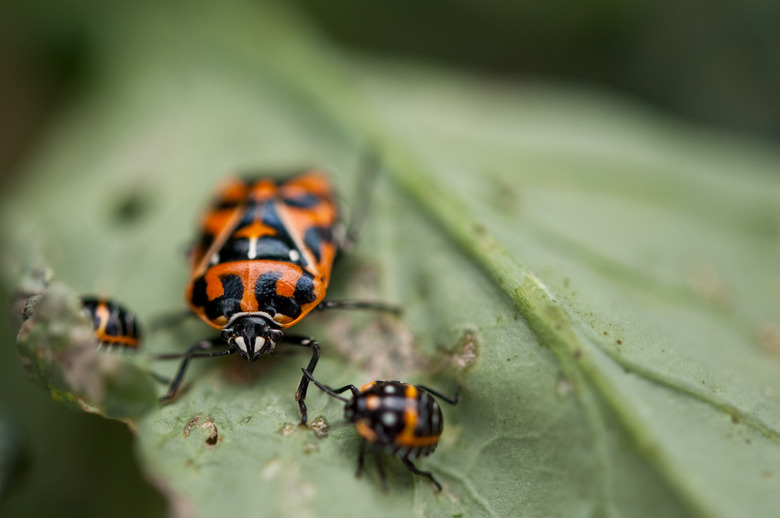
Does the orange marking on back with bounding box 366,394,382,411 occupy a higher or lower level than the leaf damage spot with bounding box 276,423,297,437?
higher

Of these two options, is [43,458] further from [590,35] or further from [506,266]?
[590,35]

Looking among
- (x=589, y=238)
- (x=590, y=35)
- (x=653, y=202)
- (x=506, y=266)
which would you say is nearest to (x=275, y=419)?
(x=506, y=266)

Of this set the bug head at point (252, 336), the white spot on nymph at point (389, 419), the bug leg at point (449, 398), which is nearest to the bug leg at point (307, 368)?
the bug head at point (252, 336)

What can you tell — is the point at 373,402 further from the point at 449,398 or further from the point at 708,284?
the point at 708,284

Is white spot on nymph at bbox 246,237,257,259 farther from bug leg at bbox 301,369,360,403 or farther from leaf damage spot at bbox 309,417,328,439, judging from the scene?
leaf damage spot at bbox 309,417,328,439

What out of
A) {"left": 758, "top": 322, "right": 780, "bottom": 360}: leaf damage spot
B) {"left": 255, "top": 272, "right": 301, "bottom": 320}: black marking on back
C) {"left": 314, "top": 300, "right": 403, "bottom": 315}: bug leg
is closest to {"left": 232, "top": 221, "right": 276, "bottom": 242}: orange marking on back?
{"left": 255, "top": 272, "right": 301, "bottom": 320}: black marking on back

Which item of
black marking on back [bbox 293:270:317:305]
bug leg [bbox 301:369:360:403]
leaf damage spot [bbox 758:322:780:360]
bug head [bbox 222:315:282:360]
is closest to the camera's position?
bug leg [bbox 301:369:360:403]
